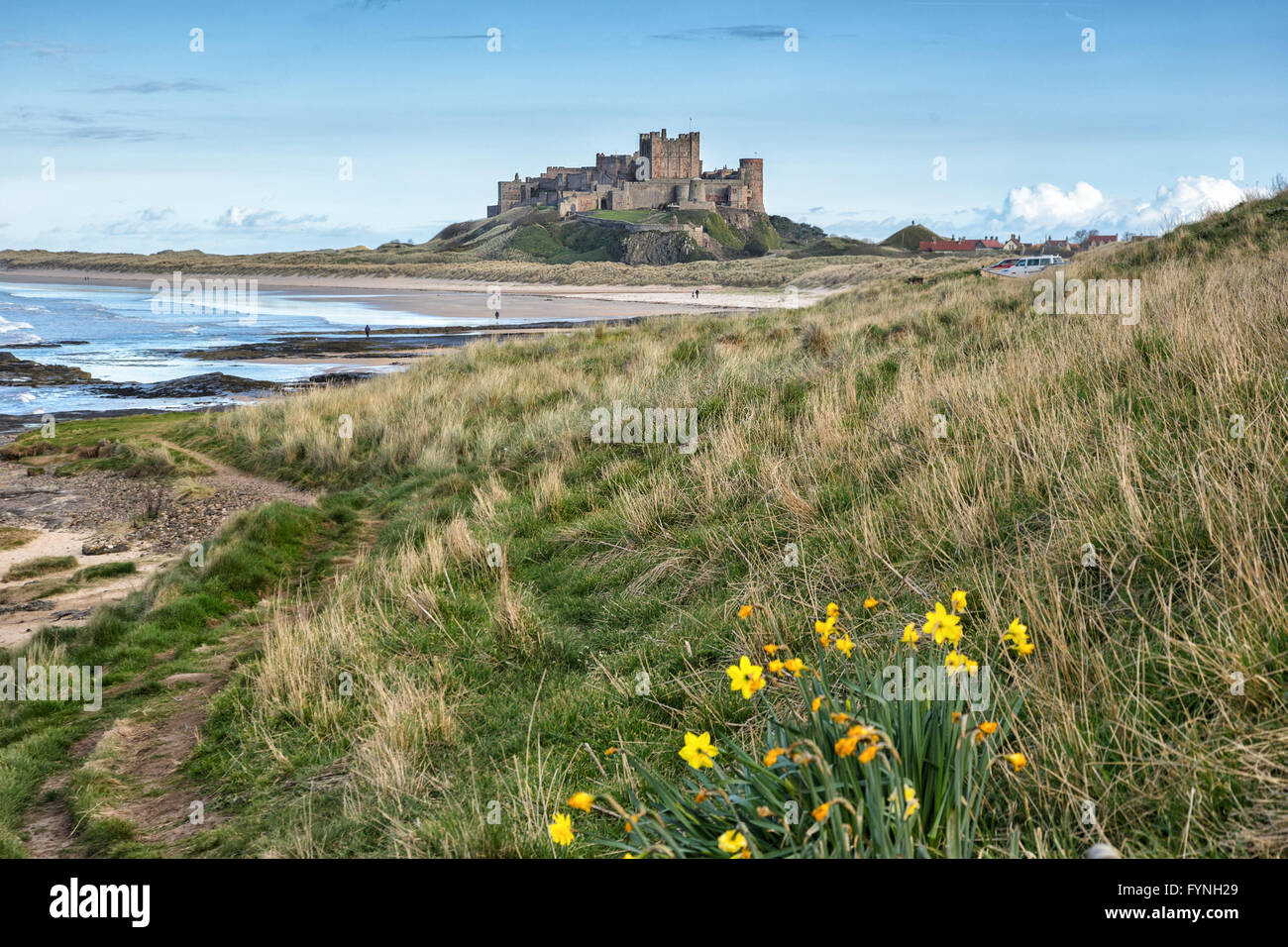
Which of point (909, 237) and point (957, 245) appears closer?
point (957, 245)

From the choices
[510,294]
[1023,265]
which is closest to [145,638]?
[1023,265]

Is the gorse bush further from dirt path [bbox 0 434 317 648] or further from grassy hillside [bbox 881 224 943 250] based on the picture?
grassy hillside [bbox 881 224 943 250]

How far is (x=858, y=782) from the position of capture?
8.24ft

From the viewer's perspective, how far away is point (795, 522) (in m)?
6.03

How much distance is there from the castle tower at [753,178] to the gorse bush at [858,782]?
512 feet

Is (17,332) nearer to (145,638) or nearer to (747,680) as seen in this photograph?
(145,638)

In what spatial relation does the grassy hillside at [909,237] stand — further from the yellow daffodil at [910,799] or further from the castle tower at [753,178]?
the yellow daffodil at [910,799]

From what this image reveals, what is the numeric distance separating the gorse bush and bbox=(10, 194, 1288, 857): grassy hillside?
0.10m

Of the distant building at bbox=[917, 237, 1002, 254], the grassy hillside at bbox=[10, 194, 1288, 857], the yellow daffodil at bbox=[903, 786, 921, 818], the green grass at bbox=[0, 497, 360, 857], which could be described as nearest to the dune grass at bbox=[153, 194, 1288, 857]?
the grassy hillside at bbox=[10, 194, 1288, 857]

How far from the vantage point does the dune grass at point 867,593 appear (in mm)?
2795

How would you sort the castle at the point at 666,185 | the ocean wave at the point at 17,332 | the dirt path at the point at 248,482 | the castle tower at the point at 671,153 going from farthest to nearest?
1. the castle tower at the point at 671,153
2. the castle at the point at 666,185
3. the ocean wave at the point at 17,332
4. the dirt path at the point at 248,482

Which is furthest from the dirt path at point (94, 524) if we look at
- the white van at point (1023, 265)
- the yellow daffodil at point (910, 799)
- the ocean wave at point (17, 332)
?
the ocean wave at point (17, 332)

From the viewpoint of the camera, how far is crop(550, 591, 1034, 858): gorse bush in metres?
2.26

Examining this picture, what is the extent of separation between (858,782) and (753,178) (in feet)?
527
